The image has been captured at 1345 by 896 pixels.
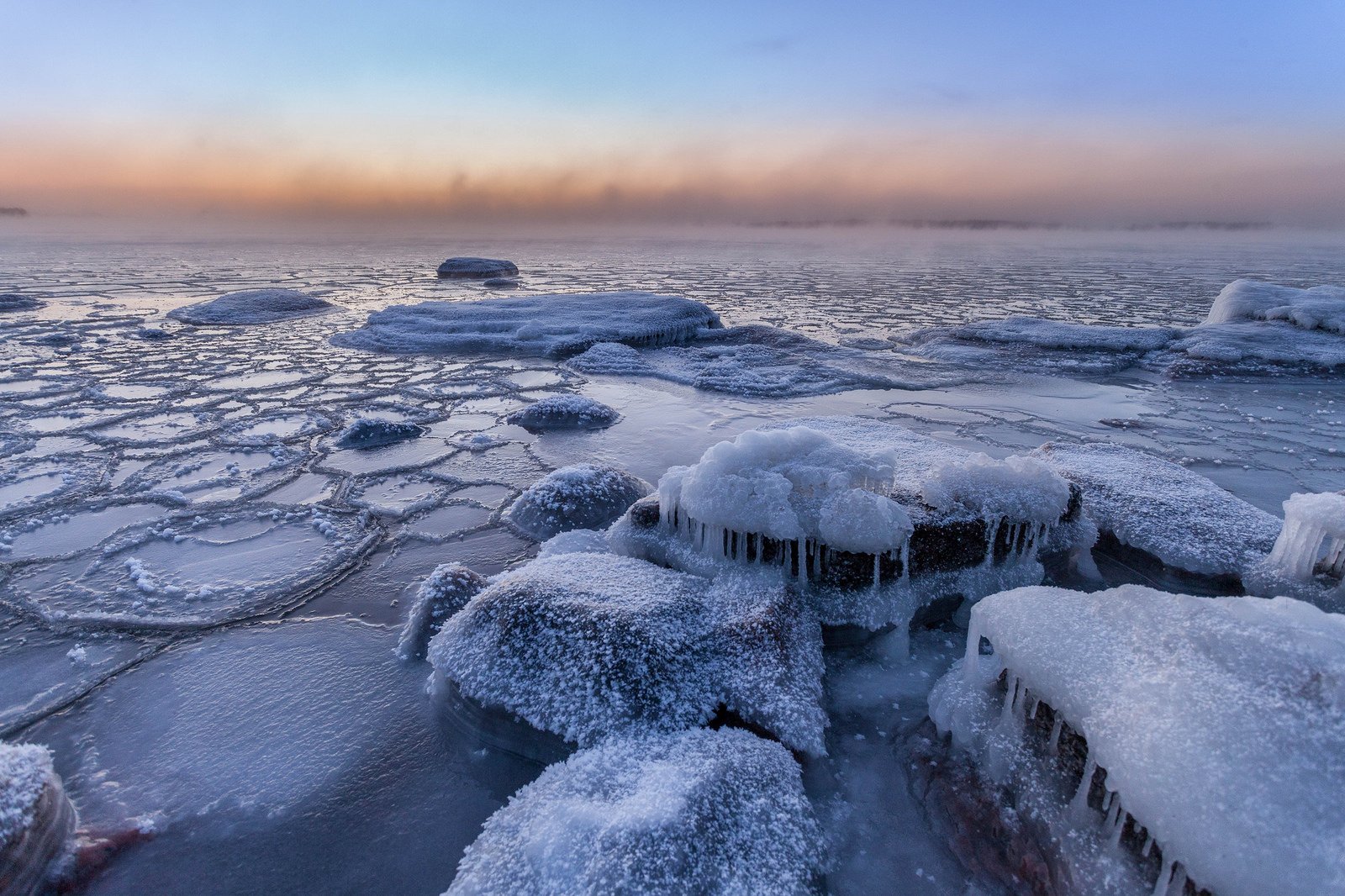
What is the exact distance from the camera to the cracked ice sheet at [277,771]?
227cm

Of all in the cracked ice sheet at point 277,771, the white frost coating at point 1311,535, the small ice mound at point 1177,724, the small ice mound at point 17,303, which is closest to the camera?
the small ice mound at point 1177,724

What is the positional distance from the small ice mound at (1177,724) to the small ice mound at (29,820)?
327 cm

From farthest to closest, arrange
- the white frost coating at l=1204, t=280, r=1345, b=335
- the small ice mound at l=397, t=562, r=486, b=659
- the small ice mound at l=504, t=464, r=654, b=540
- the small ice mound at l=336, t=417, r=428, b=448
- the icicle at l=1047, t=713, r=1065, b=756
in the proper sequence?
the white frost coating at l=1204, t=280, r=1345, b=335 → the small ice mound at l=336, t=417, r=428, b=448 → the small ice mound at l=504, t=464, r=654, b=540 → the small ice mound at l=397, t=562, r=486, b=659 → the icicle at l=1047, t=713, r=1065, b=756

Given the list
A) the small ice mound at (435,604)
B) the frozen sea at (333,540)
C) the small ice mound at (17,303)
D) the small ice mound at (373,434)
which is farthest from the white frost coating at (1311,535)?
the small ice mound at (17,303)

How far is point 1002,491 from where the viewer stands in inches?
153

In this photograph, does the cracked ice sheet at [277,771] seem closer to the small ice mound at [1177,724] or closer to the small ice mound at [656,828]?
the small ice mound at [656,828]

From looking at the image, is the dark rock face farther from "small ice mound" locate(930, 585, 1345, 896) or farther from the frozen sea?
"small ice mound" locate(930, 585, 1345, 896)

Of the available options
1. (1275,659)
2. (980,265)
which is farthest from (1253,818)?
(980,265)

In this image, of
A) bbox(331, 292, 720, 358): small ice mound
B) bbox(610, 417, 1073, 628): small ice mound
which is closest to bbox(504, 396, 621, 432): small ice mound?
bbox(610, 417, 1073, 628): small ice mound

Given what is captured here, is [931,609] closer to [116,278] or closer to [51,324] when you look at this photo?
[51,324]

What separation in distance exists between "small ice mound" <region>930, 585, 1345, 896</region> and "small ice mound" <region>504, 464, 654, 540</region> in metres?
2.69

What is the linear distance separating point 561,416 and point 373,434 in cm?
188

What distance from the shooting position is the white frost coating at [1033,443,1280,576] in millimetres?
3934

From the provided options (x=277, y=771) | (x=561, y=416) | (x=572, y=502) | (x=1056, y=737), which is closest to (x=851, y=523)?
(x=1056, y=737)
